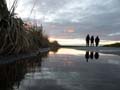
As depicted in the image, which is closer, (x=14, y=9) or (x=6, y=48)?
(x=6, y=48)

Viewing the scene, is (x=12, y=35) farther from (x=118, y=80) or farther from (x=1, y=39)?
(x=118, y=80)

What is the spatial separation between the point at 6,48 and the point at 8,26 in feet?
2.83

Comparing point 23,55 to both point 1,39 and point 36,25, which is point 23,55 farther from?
point 36,25

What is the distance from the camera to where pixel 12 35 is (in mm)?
10164

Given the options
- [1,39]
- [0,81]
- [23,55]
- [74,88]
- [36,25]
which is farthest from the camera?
[36,25]

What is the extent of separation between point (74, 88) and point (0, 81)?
168 centimetres

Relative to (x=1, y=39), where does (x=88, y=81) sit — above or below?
below

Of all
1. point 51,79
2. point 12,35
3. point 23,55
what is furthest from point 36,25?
point 51,79

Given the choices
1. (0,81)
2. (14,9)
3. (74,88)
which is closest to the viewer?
(74,88)

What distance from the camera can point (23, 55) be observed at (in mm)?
12219

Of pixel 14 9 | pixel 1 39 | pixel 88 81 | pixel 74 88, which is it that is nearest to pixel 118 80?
pixel 88 81

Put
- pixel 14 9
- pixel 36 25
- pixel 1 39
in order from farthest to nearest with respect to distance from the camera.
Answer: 1. pixel 36 25
2. pixel 14 9
3. pixel 1 39

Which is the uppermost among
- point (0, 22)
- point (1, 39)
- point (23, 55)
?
point (0, 22)

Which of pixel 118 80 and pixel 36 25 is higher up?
pixel 36 25
